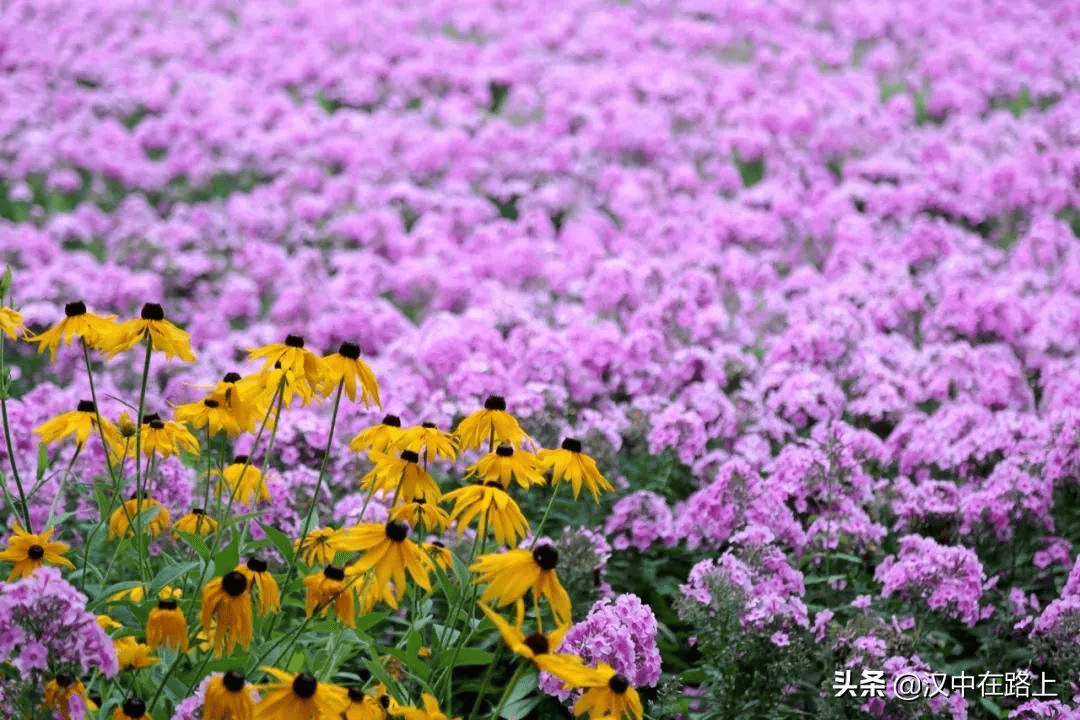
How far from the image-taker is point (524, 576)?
2617mm

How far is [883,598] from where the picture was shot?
4.39m

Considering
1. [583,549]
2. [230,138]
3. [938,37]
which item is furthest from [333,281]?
[938,37]

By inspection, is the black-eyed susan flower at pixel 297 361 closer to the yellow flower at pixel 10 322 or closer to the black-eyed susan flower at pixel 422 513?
the black-eyed susan flower at pixel 422 513

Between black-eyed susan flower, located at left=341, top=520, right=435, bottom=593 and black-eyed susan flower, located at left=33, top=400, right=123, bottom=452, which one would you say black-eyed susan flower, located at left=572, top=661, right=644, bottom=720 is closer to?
black-eyed susan flower, located at left=341, top=520, right=435, bottom=593

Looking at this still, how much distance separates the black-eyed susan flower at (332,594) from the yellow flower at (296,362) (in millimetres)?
467

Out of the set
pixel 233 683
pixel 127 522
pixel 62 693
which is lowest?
pixel 127 522

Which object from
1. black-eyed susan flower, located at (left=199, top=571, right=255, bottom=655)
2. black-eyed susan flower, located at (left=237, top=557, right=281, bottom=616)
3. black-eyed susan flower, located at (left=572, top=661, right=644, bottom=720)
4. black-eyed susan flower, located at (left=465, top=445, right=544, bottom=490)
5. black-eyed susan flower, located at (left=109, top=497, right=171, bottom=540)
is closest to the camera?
black-eyed susan flower, located at (left=572, top=661, right=644, bottom=720)

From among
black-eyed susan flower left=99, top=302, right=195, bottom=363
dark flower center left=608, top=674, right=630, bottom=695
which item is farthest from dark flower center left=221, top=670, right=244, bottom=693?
black-eyed susan flower left=99, top=302, right=195, bottom=363

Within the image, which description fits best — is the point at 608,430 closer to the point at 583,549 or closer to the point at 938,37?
the point at 583,549

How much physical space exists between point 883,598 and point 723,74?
801 cm

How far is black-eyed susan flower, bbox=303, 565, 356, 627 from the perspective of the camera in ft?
9.49

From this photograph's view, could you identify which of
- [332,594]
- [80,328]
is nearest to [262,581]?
[332,594]

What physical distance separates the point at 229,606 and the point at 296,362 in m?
0.67

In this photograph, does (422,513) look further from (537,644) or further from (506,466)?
(537,644)
